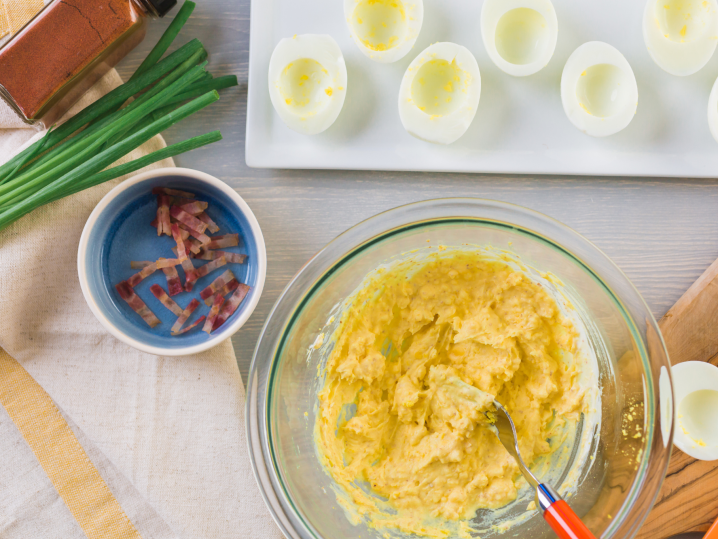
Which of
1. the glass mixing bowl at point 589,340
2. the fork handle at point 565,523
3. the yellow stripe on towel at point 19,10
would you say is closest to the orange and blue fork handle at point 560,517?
the fork handle at point 565,523

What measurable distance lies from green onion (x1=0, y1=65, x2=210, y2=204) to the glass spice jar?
126mm

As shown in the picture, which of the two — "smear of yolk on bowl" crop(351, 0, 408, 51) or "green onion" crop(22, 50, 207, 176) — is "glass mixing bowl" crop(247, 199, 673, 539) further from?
"green onion" crop(22, 50, 207, 176)

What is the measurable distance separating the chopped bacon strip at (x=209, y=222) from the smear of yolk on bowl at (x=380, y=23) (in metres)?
0.61

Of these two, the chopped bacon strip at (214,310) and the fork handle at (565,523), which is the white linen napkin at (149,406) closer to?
the chopped bacon strip at (214,310)

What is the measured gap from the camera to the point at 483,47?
4.99 feet

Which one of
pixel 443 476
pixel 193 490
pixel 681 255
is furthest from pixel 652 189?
pixel 193 490

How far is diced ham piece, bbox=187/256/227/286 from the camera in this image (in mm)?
1477

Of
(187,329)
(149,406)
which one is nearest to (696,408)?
(187,329)

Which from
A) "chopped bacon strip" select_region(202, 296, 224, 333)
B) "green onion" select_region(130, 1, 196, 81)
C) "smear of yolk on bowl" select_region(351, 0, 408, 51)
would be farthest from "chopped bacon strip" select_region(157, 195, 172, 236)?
"smear of yolk on bowl" select_region(351, 0, 408, 51)

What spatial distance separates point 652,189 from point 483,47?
23.5 inches

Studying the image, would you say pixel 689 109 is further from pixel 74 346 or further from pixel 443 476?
pixel 74 346

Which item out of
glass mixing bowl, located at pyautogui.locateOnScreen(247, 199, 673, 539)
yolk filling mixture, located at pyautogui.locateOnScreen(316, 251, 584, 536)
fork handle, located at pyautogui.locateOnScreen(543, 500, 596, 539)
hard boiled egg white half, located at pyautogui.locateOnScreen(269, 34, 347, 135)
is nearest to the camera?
fork handle, located at pyautogui.locateOnScreen(543, 500, 596, 539)

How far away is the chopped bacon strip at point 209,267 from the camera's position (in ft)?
4.84

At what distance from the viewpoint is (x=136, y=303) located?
147cm
